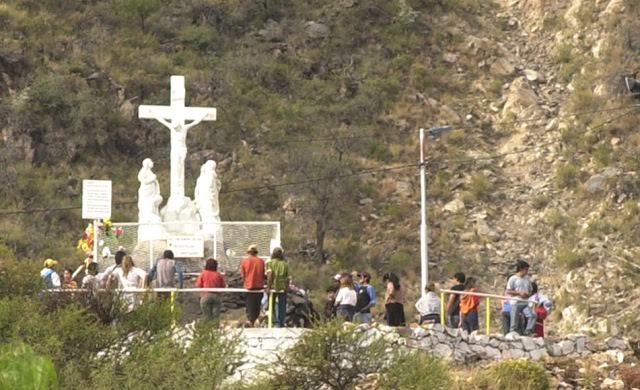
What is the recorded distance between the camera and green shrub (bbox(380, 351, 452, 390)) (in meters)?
31.8

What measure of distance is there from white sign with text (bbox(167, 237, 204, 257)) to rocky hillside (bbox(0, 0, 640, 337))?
9.45 meters

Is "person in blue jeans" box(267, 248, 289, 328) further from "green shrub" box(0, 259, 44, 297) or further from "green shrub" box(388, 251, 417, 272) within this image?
"green shrub" box(388, 251, 417, 272)

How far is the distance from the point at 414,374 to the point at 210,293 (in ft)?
14.7

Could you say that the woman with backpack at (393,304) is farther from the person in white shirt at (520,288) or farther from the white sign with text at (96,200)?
the white sign with text at (96,200)

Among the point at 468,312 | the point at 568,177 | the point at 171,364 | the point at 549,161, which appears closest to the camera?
the point at 171,364

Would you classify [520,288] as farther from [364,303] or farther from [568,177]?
[568,177]

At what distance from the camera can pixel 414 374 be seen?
105ft

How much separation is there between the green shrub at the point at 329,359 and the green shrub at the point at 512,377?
3.15 meters

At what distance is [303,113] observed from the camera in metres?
61.7

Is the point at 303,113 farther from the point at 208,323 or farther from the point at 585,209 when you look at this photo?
the point at 208,323

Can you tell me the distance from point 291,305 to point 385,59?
2924 centimetres

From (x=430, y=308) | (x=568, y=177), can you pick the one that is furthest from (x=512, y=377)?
(x=568, y=177)

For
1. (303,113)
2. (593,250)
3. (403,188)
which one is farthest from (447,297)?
(303,113)

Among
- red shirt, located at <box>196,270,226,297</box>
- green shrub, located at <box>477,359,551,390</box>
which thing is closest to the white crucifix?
red shirt, located at <box>196,270,226,297</box>
